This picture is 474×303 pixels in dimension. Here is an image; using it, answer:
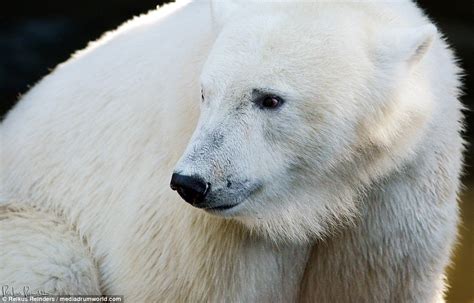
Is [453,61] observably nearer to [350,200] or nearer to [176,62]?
[350,200]

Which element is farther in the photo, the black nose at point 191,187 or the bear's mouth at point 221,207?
the bear's mouth at point 221,207

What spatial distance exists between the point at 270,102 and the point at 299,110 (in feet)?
0.32

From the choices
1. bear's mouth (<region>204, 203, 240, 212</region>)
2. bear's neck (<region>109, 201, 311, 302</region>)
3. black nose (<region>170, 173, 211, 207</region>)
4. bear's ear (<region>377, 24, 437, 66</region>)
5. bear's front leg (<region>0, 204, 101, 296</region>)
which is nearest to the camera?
black nose (<region>170, 173, 211, 207</region>)

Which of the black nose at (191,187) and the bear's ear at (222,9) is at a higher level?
the bear's ear at (222,9)

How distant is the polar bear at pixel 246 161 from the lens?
9.90 ft

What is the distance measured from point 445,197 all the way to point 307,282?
61 centimetres

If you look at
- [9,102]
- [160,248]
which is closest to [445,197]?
[160,248]

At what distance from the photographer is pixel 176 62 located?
3.59 metres

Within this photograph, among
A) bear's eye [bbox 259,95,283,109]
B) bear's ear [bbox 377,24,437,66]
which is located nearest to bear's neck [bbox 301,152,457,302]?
bear's ear [bbox 377,24,437,66]

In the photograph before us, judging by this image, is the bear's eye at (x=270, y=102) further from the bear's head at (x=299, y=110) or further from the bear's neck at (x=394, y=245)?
the bear's neck at (x=394, y=245)

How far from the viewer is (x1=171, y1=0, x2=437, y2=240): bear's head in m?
2.96

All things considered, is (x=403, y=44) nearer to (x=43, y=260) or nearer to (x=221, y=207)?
(x=221, y=207)

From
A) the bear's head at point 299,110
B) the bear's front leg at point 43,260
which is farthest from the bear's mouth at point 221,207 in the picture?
the bear's front leg at point 43,260

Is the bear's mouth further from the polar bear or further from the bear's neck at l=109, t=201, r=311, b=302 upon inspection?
the bear's neck at l=109, t=201, r=311, b=302
